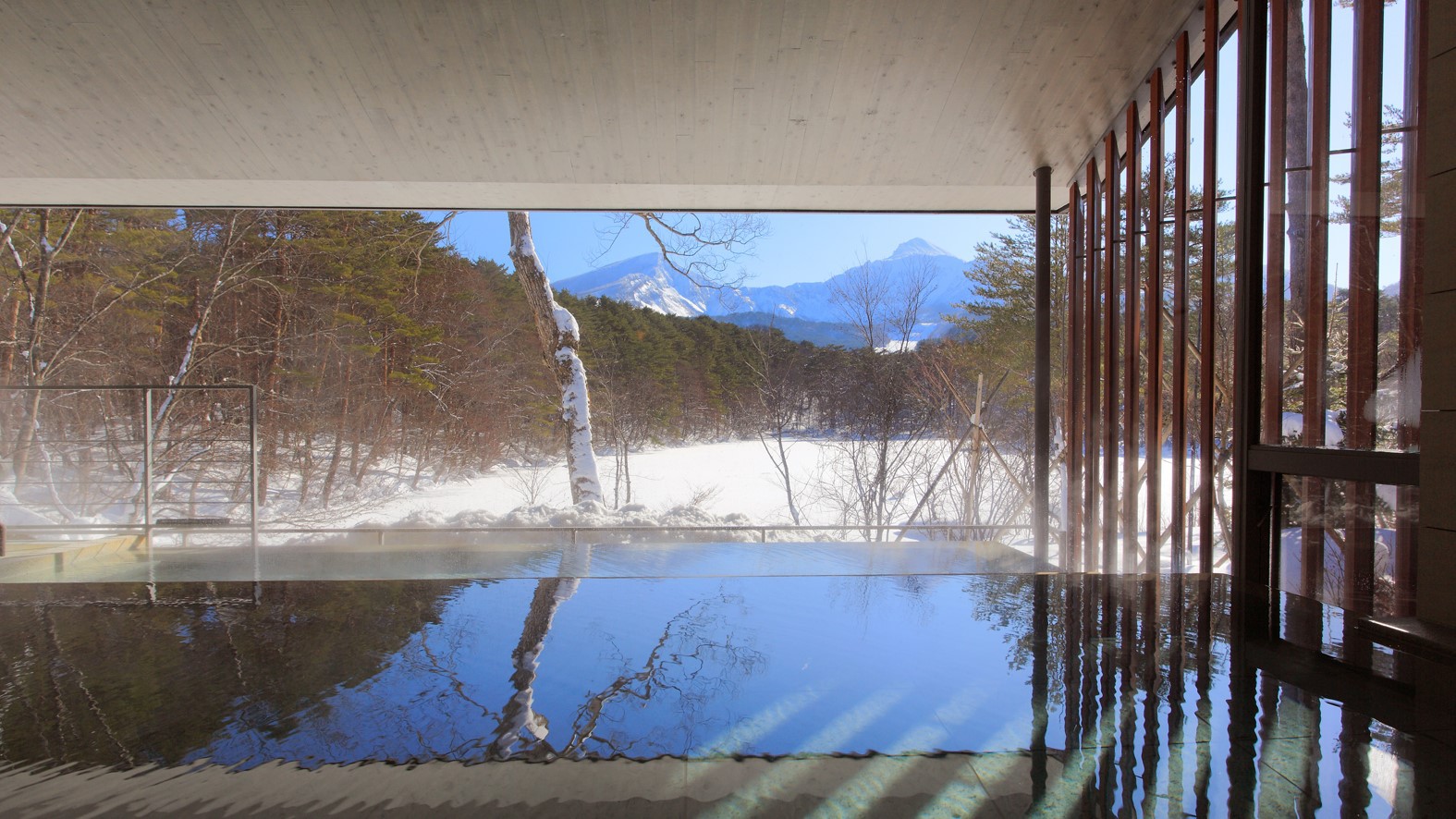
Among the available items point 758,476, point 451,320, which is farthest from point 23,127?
point 758,476

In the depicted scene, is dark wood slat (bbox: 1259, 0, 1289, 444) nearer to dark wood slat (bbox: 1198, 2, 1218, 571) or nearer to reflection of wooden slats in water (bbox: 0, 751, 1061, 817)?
dark wood slat (bbox: 1198, 2, 1218, 571)

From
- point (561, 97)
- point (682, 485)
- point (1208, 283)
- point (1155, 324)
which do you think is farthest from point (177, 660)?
point (682, 485)

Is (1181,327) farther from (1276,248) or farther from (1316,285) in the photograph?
(1316,285)

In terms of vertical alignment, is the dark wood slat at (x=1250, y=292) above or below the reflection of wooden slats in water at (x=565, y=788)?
above

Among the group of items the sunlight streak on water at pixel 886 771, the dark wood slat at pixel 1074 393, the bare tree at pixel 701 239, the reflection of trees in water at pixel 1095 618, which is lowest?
the reflection of trees in water at pixel 1095 618

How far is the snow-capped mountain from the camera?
7824mm

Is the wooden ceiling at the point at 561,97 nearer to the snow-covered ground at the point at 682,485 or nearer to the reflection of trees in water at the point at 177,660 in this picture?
the reflection of trees in water at the point at 177,660

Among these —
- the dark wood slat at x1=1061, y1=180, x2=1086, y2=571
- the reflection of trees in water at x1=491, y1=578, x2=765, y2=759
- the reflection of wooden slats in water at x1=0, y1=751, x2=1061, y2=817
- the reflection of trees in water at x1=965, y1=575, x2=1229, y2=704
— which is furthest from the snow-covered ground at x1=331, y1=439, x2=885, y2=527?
the reflection of wooden slats in water at x1=0, y1=751, x2=1061, y2=817

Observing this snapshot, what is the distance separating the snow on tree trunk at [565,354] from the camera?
24.6 feet

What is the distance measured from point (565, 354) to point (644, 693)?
6.44 m

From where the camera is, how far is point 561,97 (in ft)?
11.5

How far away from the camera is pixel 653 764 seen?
1.01m

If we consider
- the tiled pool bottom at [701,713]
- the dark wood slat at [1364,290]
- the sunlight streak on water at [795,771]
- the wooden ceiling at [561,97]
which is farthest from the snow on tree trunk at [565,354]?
the sunlight streak on water at [795,771]

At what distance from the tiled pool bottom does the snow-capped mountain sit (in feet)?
19.8
